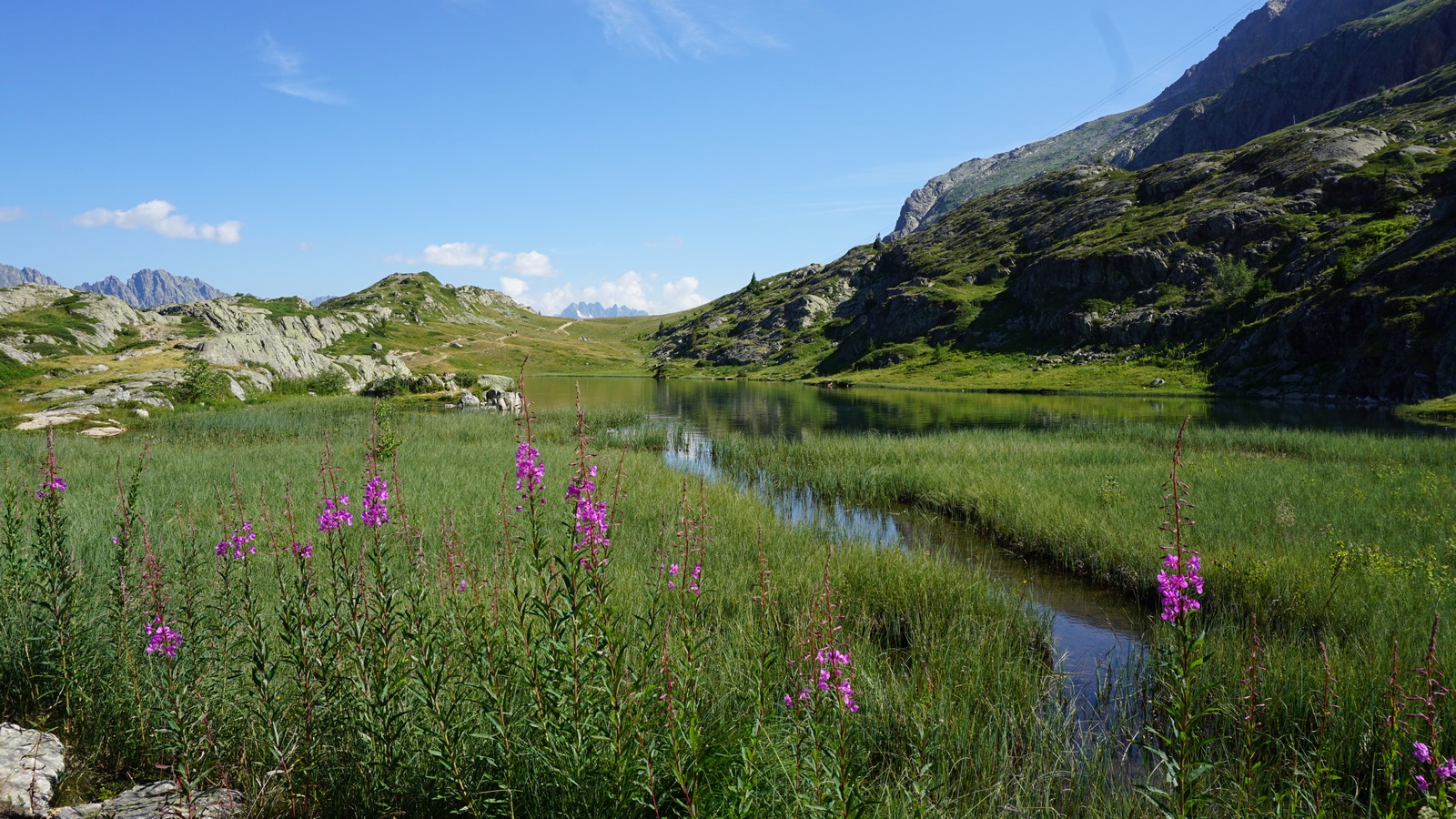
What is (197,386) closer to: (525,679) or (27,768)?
(27,768)

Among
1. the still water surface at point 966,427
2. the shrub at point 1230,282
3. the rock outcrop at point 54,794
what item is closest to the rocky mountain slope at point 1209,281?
the shrub at point 1230,282

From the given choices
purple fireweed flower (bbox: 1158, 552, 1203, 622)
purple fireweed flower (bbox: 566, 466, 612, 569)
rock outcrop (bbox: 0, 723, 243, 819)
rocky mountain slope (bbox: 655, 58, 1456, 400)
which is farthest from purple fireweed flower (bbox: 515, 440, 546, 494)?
rocky mountain slope (bbox: 655, 58, 1456, 400)

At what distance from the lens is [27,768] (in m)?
4.46

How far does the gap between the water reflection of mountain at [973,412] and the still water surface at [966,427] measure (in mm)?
98

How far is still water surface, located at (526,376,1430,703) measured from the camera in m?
11.6

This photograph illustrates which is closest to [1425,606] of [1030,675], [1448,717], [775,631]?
[1448,717]

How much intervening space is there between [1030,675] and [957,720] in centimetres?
213

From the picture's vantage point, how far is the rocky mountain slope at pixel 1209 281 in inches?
2338

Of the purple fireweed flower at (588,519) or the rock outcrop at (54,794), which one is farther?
the rock outcrop at (54,794)

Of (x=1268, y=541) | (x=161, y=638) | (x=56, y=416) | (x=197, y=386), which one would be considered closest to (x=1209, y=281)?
(x=1268, y=541)

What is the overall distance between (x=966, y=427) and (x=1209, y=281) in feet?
246

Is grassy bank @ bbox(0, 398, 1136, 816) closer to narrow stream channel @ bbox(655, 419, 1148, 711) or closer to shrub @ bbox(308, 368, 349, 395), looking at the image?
narrow stream channel @ bbox(655, 419, 1148, 711)

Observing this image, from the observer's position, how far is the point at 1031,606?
11.4 metres

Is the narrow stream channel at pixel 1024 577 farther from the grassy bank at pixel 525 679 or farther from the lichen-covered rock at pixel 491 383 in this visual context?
the lichen-covered rock at pixel 491 383
